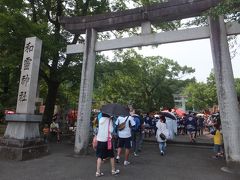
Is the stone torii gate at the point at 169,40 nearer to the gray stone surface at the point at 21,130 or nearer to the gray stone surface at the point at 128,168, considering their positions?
the gray stone surface at the point at 128,168

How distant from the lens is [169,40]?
30.8ft

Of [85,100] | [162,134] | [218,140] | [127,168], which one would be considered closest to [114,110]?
[127,168]

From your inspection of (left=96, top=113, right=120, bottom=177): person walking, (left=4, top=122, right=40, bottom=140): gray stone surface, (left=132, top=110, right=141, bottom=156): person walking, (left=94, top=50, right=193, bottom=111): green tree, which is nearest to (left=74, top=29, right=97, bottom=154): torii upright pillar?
(left=4, top=122, right=40, bottom=140): gray stone surface

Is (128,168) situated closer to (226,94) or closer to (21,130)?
(226,94)

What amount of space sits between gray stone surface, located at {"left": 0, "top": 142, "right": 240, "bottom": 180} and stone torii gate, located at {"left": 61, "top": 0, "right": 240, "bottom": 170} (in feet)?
2.89

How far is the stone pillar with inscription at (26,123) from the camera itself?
369 inches

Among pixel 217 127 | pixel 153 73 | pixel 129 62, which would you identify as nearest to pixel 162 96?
pixel 153 73

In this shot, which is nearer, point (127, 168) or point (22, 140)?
point (127, 168)

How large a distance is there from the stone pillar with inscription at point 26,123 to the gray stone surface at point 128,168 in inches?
19.5

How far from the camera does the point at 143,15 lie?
9.77 metres

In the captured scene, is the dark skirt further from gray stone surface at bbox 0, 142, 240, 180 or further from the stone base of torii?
the stone base of torii

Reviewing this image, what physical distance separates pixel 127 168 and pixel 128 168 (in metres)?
0.03

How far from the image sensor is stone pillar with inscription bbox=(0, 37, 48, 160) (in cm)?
938

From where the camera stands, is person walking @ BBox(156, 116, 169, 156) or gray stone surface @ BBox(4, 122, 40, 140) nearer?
gray stone surface @ BBox(4, 122, 40, 140)
